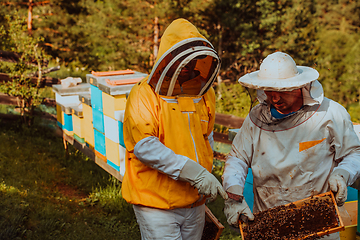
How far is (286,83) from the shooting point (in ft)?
6.54

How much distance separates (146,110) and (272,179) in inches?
38.4

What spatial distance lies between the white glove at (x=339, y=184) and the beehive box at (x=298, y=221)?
44 mm

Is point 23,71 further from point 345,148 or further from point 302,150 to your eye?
point 345,148

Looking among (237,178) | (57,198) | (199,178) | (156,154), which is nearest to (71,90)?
(57,198)

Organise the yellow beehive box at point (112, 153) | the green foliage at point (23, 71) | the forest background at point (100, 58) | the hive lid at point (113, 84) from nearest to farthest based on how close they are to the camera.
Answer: the hive lid at point (113, 84), the yellow beehive box at point (112, 153), the forest background at point (100, 58), the green foliage at point (23, 71)

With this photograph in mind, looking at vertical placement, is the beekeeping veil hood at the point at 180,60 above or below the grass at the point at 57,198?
above

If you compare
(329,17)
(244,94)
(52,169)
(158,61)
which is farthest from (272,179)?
(329,17)

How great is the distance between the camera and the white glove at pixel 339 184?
193 cm

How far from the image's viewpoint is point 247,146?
234 centimetres

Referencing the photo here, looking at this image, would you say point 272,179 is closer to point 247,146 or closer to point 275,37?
point 247,146

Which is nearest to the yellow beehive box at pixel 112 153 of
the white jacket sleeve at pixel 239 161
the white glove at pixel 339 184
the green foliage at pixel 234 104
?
the white jacket sleeve at pixel 239 161

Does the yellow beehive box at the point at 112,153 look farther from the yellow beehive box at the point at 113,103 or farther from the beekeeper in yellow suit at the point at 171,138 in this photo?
the beekeeper in yellow suit at the point at 171,138

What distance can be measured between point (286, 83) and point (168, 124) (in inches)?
32.1

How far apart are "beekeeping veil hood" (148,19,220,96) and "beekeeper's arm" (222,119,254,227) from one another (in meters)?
0.53
